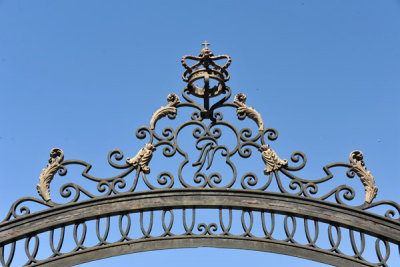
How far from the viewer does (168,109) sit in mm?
7062

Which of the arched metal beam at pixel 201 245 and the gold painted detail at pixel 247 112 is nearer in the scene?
the arched metal beam at pixel 201 245

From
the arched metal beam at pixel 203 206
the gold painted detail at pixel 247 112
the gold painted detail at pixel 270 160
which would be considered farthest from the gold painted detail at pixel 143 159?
the gold painted detail at pixel 270 160

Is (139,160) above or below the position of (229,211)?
above

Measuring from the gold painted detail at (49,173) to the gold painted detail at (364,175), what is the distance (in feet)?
8.54

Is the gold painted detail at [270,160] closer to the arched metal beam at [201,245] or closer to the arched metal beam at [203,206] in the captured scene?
the arched metal beam at [203,206]

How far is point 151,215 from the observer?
6637 millimetres

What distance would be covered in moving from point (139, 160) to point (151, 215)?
20.2 inches

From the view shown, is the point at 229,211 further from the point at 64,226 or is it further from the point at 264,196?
the point at 64,226

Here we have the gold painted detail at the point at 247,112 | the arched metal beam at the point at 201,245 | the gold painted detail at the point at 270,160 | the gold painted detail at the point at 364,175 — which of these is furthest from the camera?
the gold painted detail at the point at 247,112

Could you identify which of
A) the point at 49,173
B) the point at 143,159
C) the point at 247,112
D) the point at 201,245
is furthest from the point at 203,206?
the point at 49,173

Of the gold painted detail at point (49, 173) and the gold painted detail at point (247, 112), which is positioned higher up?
the gold painted detail at point (247, 112)

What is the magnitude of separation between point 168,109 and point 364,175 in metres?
1.87

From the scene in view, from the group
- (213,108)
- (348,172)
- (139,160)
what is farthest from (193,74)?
(348,172)

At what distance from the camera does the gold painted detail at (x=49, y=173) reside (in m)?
6.62
